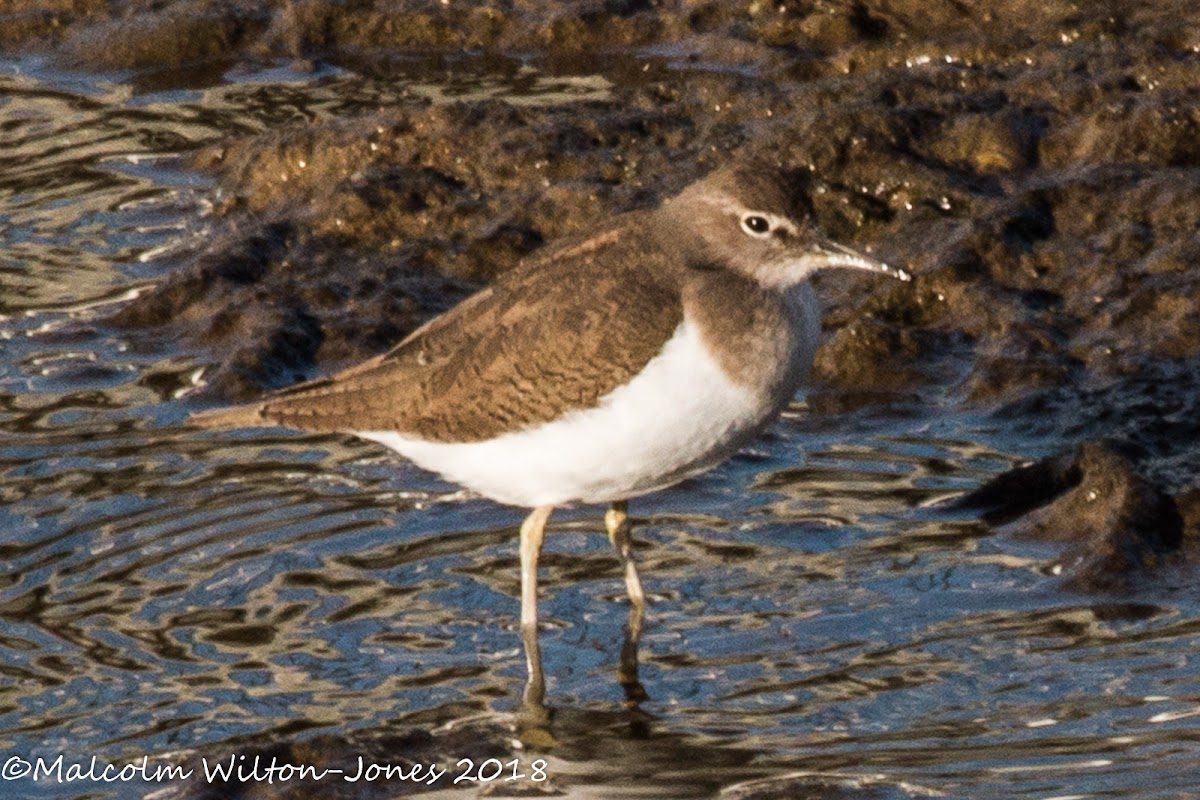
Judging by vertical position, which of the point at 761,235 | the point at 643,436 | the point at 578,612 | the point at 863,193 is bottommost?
the point at 578,612

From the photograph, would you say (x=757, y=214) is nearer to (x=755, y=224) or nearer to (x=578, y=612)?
(x=755, y=224)

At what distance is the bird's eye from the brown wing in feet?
0.99

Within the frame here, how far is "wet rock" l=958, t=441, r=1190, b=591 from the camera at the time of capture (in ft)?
22.9

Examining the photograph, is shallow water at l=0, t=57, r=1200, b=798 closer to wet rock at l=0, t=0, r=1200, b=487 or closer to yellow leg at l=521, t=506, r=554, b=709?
yellow leg at l=521, t=506, r=554, b=709

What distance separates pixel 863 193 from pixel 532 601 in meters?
3.19

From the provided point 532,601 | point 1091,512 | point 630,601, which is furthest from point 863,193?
point 532,601

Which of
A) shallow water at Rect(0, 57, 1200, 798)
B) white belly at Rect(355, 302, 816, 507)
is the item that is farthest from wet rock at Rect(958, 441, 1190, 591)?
white belly at Rect(355, 302, 816, 507)

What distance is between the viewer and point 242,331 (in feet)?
30.1

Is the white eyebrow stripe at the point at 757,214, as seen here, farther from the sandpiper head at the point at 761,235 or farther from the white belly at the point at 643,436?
the white belly at the point at 643,436

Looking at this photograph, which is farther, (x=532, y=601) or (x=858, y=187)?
(x=858, y=187)

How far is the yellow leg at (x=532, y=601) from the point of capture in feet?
21.9

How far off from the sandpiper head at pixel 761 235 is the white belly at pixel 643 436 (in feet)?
0.75

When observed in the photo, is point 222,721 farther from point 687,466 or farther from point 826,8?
point 826,8

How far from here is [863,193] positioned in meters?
9.32
